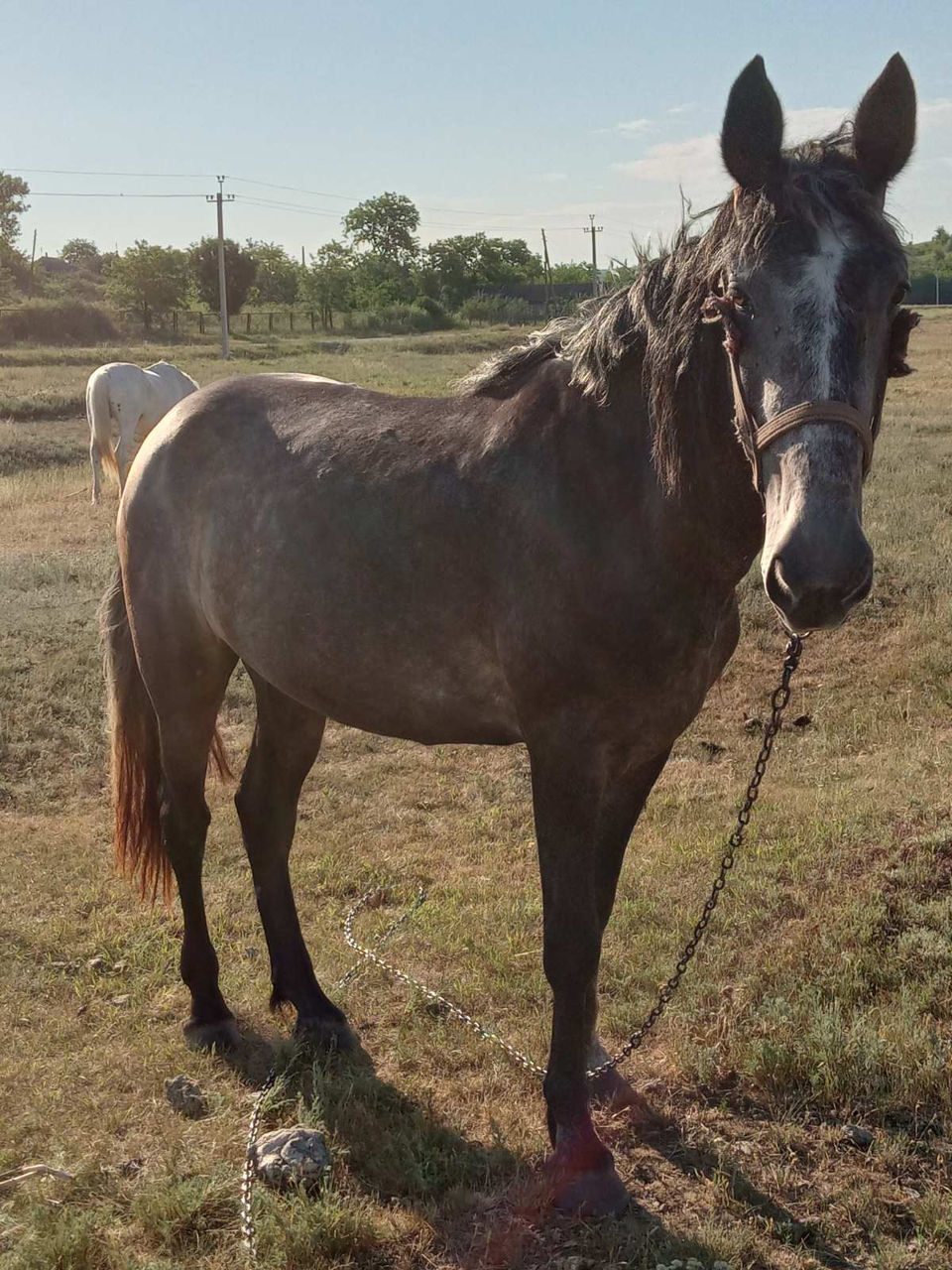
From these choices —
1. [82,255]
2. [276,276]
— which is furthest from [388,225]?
[82,255]

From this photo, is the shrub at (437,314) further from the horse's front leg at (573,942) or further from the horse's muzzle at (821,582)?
the horse's muzzle at (821,582)

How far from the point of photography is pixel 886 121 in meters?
2.28

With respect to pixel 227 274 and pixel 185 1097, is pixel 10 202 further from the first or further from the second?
pixel 185 1097

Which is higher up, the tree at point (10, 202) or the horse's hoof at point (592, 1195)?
the tree at point (10, 202)

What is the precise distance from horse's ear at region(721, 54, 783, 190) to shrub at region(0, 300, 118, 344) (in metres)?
51.1

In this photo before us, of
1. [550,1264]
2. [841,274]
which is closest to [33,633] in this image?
[550,1264]

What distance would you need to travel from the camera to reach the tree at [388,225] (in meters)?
80.4

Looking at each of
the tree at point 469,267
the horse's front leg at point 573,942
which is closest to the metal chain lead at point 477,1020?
the horse's front leg at point 573,942

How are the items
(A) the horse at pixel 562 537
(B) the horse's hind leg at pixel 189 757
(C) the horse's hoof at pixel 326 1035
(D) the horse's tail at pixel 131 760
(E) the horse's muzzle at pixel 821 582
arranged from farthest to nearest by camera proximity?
1. (D) the horse's tail at pixel 131 760
2. (B) the horse's hind leg at pixel 189 757
3. (C) the horse's hoof at pixel 326 1035
4. (A) the horse at pixel 562 537
5. (E) the horse's muzzle at pixel 821 582

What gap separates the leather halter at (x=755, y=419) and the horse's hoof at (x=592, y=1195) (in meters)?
1.88

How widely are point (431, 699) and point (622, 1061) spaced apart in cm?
145

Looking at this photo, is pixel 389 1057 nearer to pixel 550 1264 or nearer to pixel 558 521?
pixel 550 1264

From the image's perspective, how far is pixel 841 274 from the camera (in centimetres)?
205

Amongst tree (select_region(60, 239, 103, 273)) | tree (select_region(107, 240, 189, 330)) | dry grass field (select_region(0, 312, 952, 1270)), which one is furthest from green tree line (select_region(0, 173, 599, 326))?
dry grass field (select_region(0, 312, 952, 1270))
